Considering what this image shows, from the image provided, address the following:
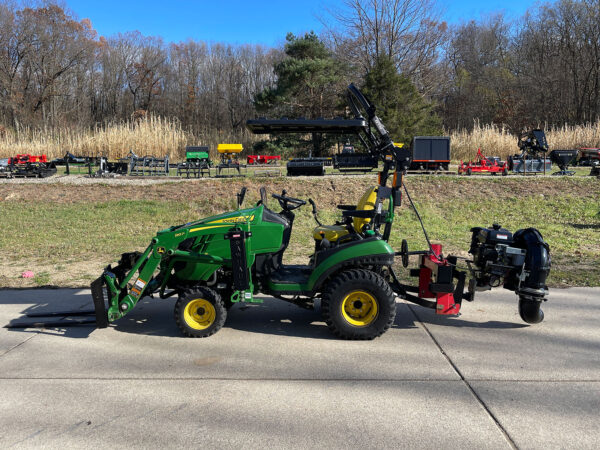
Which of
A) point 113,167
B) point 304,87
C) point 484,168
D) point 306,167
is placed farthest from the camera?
point 304,87

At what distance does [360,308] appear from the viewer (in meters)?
4.49

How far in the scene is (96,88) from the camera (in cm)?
5141

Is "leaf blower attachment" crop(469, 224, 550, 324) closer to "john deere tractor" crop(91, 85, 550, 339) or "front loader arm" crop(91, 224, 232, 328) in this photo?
"john deere tractor" crop(91, 85, 550, 339)

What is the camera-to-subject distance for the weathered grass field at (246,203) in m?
7.92

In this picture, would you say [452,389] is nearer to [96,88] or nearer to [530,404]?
[530,404]

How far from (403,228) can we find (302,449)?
8.71m

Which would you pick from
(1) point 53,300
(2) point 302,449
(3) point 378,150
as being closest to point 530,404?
(2) point 302,449

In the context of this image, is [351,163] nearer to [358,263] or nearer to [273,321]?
[273,321]

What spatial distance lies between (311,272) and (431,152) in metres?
15.0

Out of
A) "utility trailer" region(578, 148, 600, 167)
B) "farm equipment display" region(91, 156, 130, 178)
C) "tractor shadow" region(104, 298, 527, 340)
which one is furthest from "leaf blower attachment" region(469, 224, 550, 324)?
"utility trailer" region(578, 148, 600, 167)

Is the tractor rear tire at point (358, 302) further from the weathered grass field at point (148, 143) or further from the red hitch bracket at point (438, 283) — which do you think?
the weathered grass field at point (148, 143)

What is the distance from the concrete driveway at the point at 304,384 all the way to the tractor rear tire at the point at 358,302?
0.42ft

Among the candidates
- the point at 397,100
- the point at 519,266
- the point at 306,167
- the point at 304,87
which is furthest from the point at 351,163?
the point at 304,87

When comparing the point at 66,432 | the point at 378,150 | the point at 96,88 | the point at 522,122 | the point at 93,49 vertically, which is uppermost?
the point at 93,49
